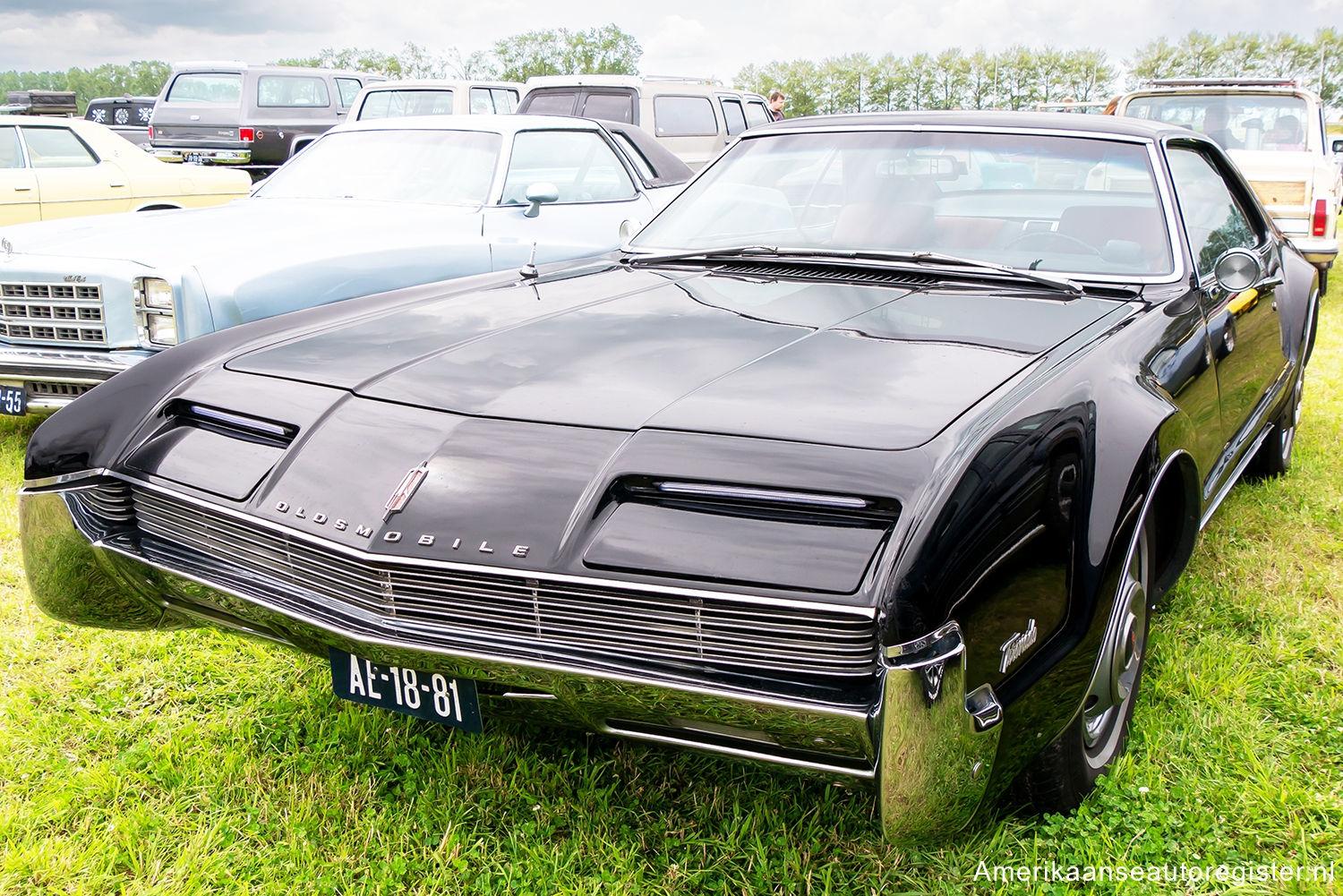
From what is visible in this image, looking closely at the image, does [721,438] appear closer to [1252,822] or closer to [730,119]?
[1252,822]

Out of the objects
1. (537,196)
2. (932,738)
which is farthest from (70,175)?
(932,738)

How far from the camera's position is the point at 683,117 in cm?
1148

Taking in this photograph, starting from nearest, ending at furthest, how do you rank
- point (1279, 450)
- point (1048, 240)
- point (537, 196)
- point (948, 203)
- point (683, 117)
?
1. point (1048, 240)
2. point (948, 203)
3. point (1279, 450)
4. point (537, 196)
5. point (683, 117)

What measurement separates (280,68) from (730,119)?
6.21 metres

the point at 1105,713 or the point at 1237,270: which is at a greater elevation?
the point at 1237,270

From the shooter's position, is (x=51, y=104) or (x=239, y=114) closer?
(x=239, y=114)

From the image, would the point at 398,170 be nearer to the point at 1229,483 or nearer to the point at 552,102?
the point at 1229,483

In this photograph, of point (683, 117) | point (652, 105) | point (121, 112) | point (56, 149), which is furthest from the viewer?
point (121, 112)

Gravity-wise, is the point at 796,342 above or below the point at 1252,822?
above

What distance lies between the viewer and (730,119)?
479 inches

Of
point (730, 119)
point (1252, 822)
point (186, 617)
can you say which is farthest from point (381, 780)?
point (730, 119)

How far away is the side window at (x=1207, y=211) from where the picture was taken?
305cm

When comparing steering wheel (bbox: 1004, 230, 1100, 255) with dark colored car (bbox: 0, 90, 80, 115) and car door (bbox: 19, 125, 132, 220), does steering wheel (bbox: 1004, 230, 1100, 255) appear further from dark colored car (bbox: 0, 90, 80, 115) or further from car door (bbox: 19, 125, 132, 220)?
dark colored car (bbox: 0, 90, 80, 115)

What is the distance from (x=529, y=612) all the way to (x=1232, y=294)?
95.0 inches
